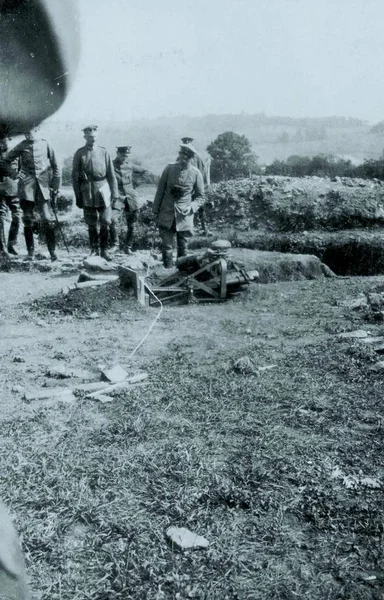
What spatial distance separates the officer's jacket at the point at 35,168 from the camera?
8.30 meters

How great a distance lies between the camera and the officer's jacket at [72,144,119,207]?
828 cm

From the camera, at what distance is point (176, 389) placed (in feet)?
12.4

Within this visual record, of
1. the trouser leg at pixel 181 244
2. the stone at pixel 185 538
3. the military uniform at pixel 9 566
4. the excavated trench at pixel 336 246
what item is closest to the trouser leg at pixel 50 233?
the trouser leg at pixel 181 244

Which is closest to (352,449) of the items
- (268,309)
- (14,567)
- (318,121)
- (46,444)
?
(46,444)

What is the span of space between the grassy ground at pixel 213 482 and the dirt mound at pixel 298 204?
299 inches

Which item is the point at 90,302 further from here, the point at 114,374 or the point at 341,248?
the point at 341,248

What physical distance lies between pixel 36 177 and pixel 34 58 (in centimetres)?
799

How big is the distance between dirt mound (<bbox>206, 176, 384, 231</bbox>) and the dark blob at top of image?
11009 mm

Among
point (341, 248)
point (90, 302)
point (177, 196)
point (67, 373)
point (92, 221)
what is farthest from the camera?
point (341, 248)

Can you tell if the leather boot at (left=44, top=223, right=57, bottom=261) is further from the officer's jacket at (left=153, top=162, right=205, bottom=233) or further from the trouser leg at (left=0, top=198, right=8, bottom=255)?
the officer's jacket at (left=153, top=162, right=205, bottom=233)

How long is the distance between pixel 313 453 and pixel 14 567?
221cm

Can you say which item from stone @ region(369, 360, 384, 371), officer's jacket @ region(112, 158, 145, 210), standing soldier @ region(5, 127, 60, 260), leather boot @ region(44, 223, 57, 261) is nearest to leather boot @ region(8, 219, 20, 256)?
standing soldier @ region(5, 127, 60, 260)

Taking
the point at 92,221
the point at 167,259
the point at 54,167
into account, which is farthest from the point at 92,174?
the point at 167,259

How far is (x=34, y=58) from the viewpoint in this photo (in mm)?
793
